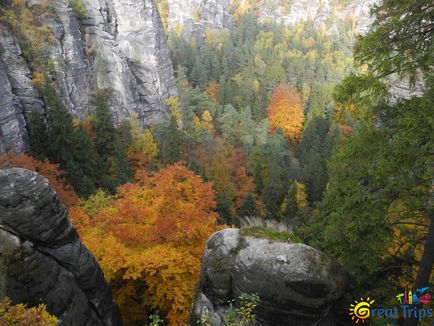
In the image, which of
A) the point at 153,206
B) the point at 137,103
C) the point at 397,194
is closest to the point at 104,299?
the point at 153,206

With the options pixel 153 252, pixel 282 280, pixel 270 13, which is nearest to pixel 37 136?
pixel 153 252

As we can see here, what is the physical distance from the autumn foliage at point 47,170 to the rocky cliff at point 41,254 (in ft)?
43.5

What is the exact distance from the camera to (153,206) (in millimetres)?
17562

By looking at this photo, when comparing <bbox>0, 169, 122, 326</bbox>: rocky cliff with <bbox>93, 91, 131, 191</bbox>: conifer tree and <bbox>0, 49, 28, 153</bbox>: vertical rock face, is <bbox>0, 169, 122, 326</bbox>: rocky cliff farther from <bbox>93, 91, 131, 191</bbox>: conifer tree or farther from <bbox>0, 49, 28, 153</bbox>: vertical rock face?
<bbox>93, 91, 131, 191</bbox>: conifer tree

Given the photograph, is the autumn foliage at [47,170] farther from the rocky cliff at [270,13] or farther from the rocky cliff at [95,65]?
the rocky cliff at [270,13]

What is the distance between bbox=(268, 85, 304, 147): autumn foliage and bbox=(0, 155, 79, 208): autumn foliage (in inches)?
2076

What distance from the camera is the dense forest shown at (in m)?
8.09

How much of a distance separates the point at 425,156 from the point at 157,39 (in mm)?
58951

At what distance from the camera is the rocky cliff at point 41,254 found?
10.6m

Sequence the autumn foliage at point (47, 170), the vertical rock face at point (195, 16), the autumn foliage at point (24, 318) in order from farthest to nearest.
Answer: the vertical rock face at point (195, 16) < the autumn foliage at point (47, 170) < the autumn foliage at point (24, 318)

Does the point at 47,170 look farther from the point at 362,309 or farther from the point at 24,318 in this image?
the point at 362,309

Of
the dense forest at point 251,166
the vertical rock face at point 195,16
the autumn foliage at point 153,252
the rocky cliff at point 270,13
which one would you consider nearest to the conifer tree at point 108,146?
the dense forest at point 251,166

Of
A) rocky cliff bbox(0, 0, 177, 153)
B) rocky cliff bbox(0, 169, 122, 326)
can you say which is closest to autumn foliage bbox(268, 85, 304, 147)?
rocky cliff bbox(0, 0, 177, 153)

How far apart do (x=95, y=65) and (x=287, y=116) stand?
41.7m
